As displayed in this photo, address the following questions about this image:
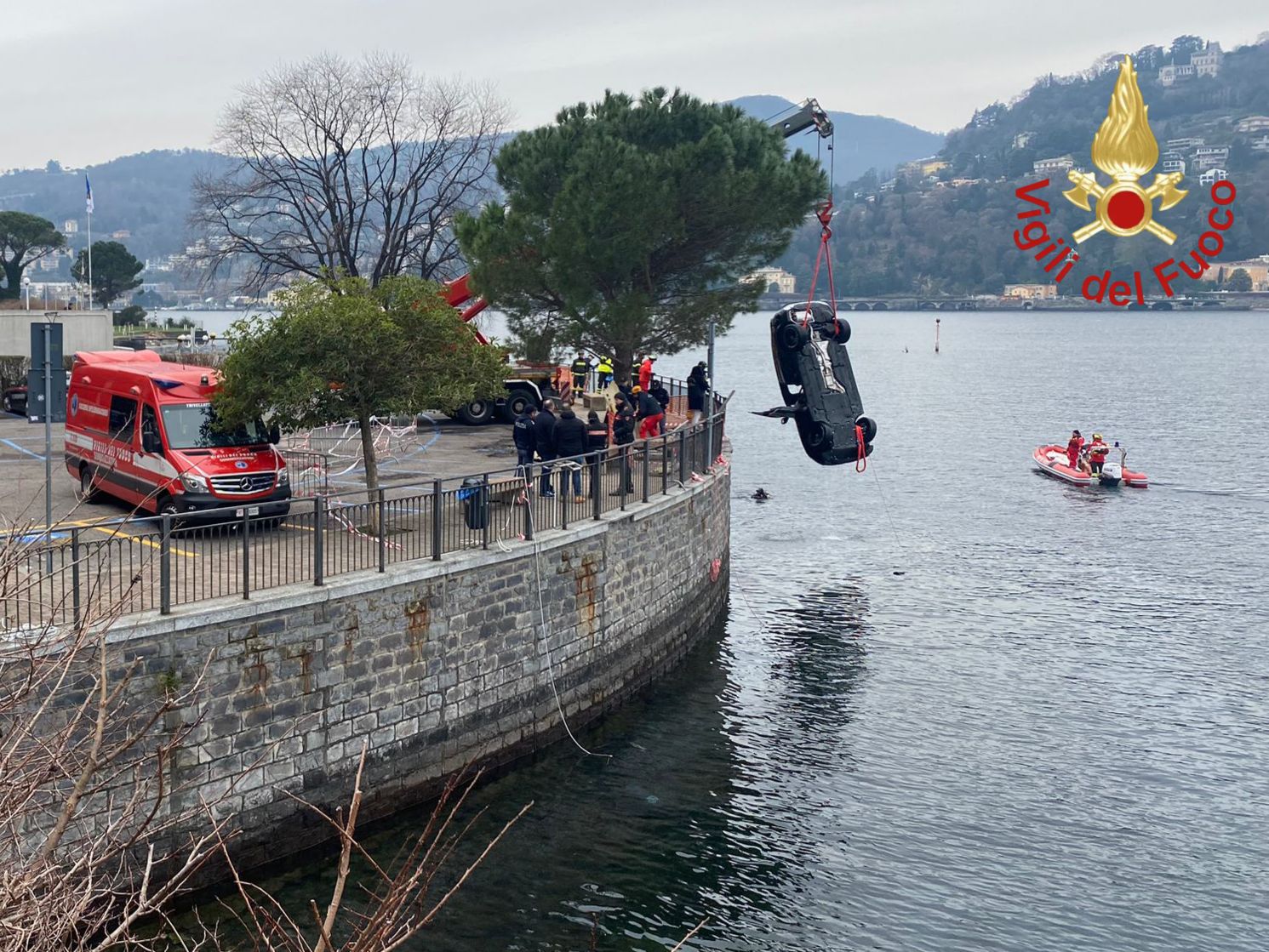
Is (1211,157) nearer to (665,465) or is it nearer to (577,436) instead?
(665,465)

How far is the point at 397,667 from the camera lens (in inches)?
669

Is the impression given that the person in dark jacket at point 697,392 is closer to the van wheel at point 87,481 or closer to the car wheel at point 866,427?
the car wheel at point 866,427

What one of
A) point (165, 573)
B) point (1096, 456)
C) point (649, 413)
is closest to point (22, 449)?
point (649, 413)

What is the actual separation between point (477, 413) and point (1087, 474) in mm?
23048

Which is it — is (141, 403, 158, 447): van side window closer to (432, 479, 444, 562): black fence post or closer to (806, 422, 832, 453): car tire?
(432, 479, 444, 562): black fence post

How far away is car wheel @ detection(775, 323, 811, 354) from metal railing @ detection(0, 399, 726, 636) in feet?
9.32

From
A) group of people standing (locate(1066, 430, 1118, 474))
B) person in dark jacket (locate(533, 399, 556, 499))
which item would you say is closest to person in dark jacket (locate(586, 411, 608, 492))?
person in dark jacket (locate(533, 399, 556, 499))

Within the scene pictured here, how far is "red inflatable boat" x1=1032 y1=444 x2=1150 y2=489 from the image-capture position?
46.7 meters

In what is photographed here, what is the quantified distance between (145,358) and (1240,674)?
19.7m

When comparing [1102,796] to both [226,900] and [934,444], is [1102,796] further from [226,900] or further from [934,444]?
[934,444]

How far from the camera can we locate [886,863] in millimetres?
16922

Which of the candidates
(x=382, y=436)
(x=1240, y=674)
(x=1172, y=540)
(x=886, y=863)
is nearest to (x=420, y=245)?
(x=382, y=436)

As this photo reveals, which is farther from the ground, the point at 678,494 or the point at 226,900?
the point at 678,494

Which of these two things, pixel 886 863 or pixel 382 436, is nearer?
pixel 886 863
